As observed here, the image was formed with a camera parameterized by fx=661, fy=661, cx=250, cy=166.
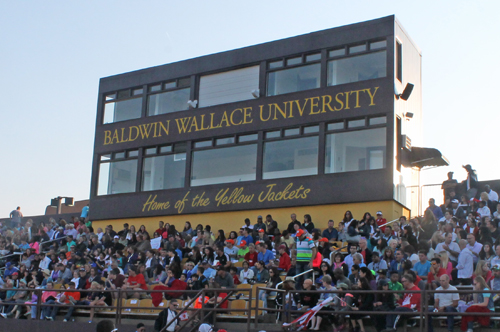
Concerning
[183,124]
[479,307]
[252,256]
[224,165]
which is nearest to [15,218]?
[183,124]

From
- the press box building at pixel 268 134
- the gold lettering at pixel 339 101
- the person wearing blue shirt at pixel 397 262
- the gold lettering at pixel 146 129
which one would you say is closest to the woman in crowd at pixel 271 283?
the person wearing blue shirt at pixel 397 262

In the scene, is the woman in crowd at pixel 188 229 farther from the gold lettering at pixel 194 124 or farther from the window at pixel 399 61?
the window at pixel 399 61

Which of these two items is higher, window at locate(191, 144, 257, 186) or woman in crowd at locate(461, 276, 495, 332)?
window at locate(191, 144, 257, 186)

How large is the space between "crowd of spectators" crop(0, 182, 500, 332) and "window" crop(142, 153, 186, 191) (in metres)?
1.86

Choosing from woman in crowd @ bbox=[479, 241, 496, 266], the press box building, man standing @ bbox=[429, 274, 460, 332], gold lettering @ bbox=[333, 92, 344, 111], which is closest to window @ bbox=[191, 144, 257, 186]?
the press box building

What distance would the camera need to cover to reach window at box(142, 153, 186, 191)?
24.8 m

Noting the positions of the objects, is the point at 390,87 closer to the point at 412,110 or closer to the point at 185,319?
the point at 412,110

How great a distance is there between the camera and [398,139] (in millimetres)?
20594

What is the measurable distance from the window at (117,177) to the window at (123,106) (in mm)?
1884

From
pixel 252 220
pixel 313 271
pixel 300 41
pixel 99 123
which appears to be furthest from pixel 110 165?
pixel 313 271

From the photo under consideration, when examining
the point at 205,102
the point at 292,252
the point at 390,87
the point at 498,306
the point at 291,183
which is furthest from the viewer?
the point at 205,102

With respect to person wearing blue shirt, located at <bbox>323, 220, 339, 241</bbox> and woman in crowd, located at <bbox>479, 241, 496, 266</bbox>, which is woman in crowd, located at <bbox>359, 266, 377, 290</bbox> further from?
person wearing blue shirt, located at <bbox>323, 220, 339, 241</bbox>

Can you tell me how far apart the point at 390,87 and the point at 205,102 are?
24.6ft

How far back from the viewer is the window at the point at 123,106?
26.7 m
